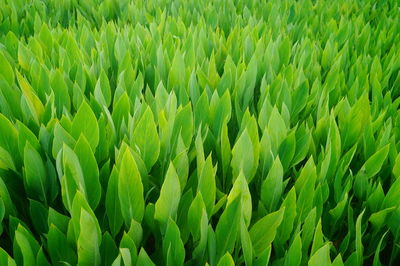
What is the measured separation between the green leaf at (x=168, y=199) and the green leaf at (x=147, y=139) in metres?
0.28

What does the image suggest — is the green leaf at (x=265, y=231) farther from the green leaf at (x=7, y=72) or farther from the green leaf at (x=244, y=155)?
the green leaf at (x=7, y=72)

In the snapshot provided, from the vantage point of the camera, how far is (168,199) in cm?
128

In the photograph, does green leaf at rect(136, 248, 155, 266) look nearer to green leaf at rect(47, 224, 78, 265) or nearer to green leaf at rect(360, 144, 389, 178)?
green leaf at rect(47, 224, 78, 265)

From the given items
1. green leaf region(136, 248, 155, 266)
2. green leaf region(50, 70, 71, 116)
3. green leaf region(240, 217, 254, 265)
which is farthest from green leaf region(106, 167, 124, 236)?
green leaf region(50, 70, 71, 116)

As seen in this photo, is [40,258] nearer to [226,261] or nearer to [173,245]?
[173,245]

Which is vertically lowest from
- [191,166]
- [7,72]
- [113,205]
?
[191,166]

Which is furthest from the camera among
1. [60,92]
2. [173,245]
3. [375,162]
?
[60,92]

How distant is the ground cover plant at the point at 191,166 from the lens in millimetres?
1259

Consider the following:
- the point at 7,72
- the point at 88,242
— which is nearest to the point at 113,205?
the point at 88,242

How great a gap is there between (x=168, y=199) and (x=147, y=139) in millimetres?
309

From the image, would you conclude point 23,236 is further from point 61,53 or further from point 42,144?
point 61,53

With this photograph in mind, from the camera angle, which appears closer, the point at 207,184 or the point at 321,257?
the point at 321,257

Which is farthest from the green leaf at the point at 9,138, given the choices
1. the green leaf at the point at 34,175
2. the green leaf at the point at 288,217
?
the green leaf at the point at 288,217

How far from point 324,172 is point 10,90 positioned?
1.28 metres
